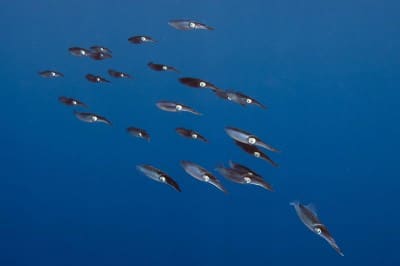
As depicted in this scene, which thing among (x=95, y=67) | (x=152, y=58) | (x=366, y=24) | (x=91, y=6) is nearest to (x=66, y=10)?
(x=91, y=6)

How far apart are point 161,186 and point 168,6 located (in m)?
3.22

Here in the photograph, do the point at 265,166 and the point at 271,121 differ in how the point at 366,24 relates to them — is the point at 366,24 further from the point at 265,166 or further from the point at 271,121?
the point at 265,166

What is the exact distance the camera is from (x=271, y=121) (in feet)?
26.9

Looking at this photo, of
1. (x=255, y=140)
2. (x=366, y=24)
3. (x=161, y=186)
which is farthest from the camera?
(x=161, y=186)

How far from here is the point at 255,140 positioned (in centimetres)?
362

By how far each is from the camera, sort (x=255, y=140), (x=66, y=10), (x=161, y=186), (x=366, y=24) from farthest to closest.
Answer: (x=161, y=186), (x=66, y=10), (x=366, y=24), (x=255, y=140)

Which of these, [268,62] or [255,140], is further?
[268,62]

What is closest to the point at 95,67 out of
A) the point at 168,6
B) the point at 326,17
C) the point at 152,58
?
the point at 152,58

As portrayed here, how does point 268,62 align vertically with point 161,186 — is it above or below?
above

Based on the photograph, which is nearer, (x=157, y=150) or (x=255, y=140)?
(x=255, y=140)

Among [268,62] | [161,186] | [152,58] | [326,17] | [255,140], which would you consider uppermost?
[326,17]

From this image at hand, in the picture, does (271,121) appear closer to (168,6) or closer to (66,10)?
(168,6)

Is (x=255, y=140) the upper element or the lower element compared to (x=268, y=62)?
lower

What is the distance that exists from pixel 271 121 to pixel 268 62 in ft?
3.29
